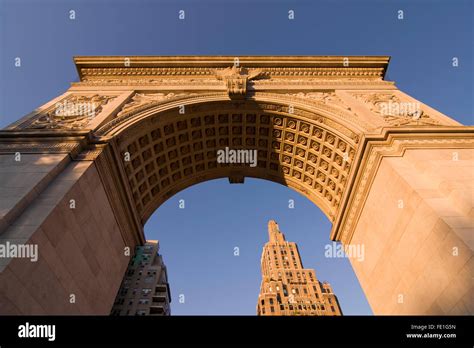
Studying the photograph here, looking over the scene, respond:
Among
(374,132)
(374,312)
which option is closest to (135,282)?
(374,312)

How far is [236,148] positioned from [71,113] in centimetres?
958

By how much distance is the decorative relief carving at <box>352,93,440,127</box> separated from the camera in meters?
13.7

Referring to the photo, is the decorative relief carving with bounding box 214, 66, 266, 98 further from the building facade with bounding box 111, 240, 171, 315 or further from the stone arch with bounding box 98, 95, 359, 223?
the building facade with bounding box 111, 240, 171, 315

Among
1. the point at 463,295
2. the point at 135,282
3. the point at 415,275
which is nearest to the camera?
the point at 463,295

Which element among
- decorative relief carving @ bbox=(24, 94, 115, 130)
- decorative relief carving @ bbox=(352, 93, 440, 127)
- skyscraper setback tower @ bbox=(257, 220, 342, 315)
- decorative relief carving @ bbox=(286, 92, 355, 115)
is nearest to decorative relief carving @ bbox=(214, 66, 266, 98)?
decorative relief carving @ bbox=(286, 92, 355, 115)

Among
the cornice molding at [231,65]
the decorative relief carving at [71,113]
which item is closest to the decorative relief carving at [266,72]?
the cornice molding at [231,65]

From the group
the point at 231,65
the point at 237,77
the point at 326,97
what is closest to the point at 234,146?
the point at 237,77
